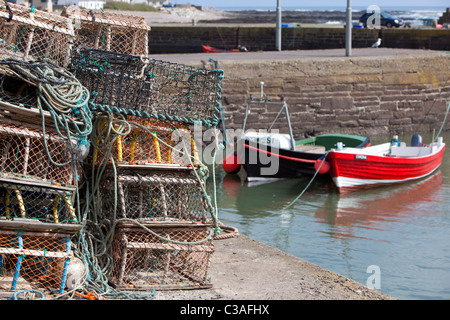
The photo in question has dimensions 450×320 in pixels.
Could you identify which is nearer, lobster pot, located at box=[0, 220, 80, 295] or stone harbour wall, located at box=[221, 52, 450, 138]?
lobster pot, located at box=[0, 220, 80, 295]

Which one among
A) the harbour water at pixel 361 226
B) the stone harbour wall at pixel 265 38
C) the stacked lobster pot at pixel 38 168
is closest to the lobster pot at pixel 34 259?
the stacked lobster pot at pixel 38 168

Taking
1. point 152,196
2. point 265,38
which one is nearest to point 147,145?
point 152,196

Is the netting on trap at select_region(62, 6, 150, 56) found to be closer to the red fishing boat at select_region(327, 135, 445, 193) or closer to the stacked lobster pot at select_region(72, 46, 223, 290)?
the stacked lobster pot at select_region(72, 46, 223, 290)

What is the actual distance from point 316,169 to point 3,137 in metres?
7.63

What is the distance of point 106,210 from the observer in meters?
4.71

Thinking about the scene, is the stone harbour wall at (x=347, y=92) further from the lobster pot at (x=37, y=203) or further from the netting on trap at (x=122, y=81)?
the lobster pot at (x=37, y=203)

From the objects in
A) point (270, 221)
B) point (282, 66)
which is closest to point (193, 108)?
point (270, 221)

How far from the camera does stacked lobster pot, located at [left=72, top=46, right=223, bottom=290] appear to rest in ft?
14.6

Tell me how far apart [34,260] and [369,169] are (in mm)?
7994

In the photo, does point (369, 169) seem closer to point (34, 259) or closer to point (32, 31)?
point (32, 31)

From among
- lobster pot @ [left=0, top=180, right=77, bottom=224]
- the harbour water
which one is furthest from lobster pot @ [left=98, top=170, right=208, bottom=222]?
the harbour water

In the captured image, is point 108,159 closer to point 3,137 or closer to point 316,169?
point 3,137

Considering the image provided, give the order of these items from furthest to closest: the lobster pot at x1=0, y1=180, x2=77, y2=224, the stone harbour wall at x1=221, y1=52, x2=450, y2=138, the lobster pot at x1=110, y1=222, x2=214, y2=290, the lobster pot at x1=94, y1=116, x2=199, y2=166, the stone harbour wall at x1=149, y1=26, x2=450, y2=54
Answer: the stone harbour wall at x1=149, y1=26, x2=450, y2=54 → the stone harbour wall at x1=221, y1=52, x2=450, y2=138 → the lobster pot at x1=94, y1=116, x2=199, y2=166 → the lobster pot at x1=110, y1=222, x2=214, y2=290 → the lobster pot at x1=0, y1=180, x2=77, y2=224

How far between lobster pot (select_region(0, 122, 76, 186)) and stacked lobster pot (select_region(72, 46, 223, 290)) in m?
0.34
